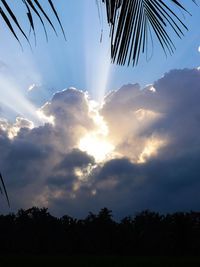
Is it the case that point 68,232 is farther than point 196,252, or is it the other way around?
Answer: point 68,232

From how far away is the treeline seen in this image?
89.9 metres

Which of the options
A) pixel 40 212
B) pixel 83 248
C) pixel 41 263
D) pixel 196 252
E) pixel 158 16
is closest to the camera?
pixel 158 16

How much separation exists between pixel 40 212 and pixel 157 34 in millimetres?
111007

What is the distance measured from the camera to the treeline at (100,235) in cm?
8988

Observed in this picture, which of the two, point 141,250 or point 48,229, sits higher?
point 48,229

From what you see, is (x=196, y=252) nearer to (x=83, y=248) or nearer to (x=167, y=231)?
(x=167, y=231)

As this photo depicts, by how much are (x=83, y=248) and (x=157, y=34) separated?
96.2m

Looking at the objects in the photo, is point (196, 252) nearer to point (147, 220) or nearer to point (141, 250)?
point (141, 250)

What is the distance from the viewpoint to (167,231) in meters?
97.5

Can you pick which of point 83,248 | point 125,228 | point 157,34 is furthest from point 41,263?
point 157,34

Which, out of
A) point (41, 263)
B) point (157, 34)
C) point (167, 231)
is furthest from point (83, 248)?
point (157, 34)

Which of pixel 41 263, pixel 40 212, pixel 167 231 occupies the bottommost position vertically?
pixel 41 263

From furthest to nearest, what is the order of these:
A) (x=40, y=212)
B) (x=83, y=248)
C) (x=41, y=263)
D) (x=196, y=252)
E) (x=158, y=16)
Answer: (x=40, y=212) → (x=83, y=248) → (x=196, y=252) → (x=41, y=263) → (x=158, y=16)

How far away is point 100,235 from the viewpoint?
9562 cm
